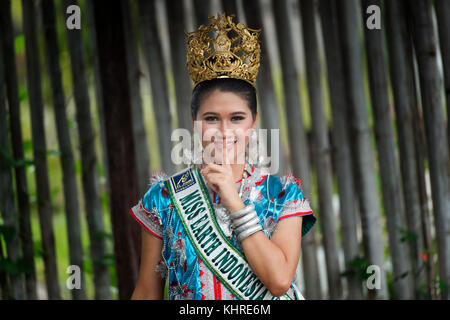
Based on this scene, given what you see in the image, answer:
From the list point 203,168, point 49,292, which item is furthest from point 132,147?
point 203,168

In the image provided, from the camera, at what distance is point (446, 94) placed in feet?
9.04

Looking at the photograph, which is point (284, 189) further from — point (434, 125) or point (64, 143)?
point (64, 143)

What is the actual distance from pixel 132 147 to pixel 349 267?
1647 mm

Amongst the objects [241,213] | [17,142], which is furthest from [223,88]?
[17,142]

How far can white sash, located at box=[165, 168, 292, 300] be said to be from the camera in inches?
71.2

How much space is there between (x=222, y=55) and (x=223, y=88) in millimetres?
128

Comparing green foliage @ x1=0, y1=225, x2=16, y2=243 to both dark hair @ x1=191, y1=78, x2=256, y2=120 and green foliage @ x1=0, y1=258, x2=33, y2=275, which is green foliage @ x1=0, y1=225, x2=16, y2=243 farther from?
dark hair @ x1=191, y1=78, x2=256, y2=120

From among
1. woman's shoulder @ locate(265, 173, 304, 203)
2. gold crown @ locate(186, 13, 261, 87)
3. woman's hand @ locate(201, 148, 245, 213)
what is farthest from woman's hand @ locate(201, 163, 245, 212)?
gold crown @ locate(186, 13, 261, 87)

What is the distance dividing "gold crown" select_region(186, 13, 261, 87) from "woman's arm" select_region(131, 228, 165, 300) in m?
0.66

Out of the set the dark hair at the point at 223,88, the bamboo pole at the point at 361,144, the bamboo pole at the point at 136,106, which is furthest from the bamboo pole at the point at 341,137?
the dark hair at the point at 223,88

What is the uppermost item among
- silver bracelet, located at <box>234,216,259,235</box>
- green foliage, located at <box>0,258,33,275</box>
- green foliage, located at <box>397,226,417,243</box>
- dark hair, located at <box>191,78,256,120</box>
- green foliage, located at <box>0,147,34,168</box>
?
dark hair, located at <box>191,78,256,120</box>

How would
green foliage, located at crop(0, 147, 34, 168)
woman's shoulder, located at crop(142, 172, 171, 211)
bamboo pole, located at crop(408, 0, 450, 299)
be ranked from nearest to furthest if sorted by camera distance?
1. woman's shoulder, located at crop(142, 172, 171, 211)
2. bamboo pole, located at crop(408, 0, 450, 299)
3. green foliage, located at crop(0, 147, 34, 168)

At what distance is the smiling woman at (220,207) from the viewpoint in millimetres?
1793

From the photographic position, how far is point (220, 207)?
1.89 meters
